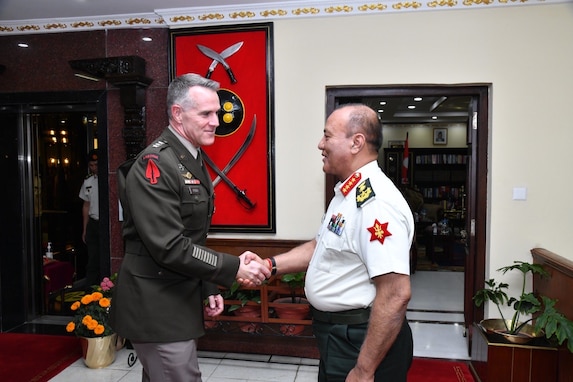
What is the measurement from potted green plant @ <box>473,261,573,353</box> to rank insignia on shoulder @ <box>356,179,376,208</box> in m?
1.58

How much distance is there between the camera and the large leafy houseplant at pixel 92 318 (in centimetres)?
324

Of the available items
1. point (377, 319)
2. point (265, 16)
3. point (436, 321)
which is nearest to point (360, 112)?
point (377, 319)

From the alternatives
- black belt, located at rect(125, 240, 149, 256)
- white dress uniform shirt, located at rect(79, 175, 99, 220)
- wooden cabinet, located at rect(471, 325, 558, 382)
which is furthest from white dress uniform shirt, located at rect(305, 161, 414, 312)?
white dress uniform shirt, located at rect(79, 175, 99, 220)

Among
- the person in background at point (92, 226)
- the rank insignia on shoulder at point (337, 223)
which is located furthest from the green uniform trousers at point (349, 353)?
the person in background at point (92, 226)

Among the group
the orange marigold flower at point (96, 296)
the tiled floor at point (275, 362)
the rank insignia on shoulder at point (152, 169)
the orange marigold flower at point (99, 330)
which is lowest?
the tiled floor at point (275, 362)

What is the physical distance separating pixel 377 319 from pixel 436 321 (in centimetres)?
336

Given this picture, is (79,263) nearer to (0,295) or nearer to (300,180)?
(0,295)

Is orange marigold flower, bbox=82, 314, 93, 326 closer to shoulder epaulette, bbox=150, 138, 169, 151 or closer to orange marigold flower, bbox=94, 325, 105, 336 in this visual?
orange marigold flower, bbox=94, 325, 105, 336

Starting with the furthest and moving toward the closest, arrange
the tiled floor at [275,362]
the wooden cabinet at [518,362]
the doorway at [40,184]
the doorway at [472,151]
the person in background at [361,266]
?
1. the doorway at [40,184]
2. the doorway at [472,151]
3. the tiled floor at [275,362]
4. the wooden cabinet at [518,362]
5. the person in background at [361,266]

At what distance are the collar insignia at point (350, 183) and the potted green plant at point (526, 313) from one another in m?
1.57

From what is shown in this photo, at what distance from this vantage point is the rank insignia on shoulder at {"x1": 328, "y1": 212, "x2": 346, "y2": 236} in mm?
1499

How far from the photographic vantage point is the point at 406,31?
339 cm

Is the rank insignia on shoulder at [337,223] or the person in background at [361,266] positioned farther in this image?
the rank insignia on shoulder at [337,223]

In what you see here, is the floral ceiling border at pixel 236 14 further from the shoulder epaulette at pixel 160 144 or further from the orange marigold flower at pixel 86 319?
the orange marigold flower at pixel 86 319
